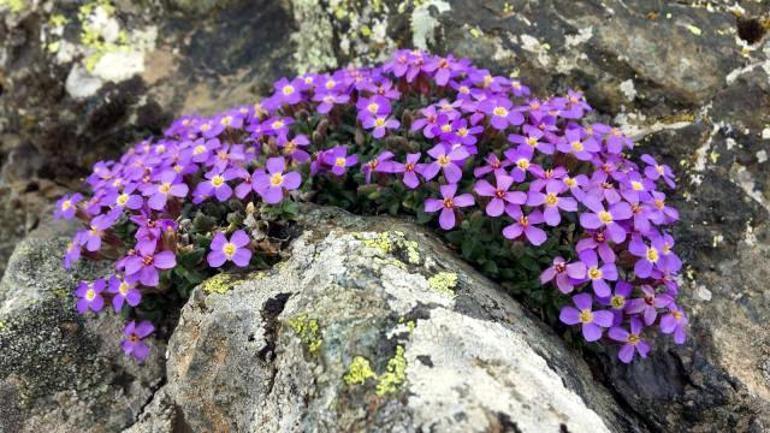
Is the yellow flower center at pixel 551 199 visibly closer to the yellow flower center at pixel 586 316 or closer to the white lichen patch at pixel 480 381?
the yellow flower center at pixel 586 316

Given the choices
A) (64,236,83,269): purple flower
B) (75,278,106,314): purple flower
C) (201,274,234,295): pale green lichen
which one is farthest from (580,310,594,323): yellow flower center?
(64,236,83,269): purple flower

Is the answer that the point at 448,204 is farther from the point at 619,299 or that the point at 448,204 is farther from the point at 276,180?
the point at 619,299

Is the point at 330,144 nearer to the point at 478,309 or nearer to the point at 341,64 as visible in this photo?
the point at 341,64

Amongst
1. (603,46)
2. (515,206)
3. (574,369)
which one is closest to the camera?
(574,369)

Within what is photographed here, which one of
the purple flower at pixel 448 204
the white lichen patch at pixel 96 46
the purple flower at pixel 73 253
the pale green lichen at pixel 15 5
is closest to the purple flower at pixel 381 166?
the purple flower at pixel 448 204

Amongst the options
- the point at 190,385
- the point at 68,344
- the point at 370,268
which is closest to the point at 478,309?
the point at 370,268
